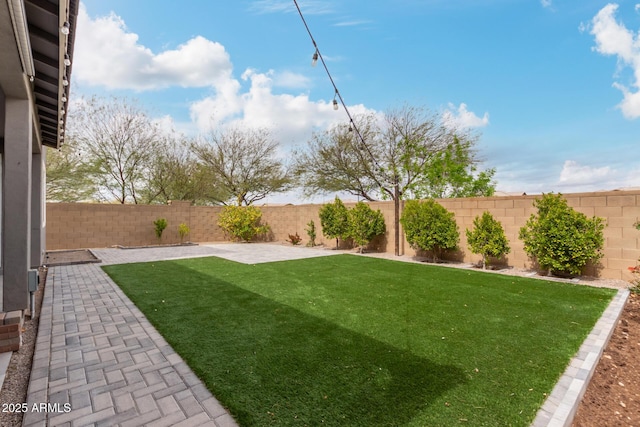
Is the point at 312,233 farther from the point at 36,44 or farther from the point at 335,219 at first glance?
the point at 36,44

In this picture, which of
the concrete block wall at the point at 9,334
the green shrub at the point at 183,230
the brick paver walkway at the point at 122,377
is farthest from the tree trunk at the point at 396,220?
the green shrub at the point at 183,230

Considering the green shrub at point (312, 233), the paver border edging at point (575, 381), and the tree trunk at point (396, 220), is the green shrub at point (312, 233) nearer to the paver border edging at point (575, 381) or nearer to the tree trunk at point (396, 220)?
the tree trunk at point (396, 220)

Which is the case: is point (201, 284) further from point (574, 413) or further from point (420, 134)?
point (420, 134)

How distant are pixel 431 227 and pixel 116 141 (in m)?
15.9

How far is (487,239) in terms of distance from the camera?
23.7 ft

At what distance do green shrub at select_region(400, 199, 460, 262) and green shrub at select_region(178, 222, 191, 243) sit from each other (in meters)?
9.80

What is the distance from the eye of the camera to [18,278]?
3332 mm

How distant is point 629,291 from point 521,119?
700 centimetres

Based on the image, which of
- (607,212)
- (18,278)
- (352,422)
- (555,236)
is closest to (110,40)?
(18,278)

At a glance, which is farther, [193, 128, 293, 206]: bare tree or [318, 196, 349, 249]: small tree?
[193, 128, 293, 206]: bare tree

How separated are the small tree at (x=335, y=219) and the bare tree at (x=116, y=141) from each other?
1107 centimetres

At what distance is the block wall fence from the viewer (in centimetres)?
588

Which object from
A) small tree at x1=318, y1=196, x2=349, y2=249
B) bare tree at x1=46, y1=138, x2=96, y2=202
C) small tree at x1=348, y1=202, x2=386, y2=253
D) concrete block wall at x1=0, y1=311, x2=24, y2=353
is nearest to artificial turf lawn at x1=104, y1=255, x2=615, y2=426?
concrete block wall at x1=0, y1=311, x2=24, y2=353

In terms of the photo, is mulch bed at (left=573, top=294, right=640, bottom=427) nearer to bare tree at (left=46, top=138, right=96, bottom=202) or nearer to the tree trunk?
the tree trunk
